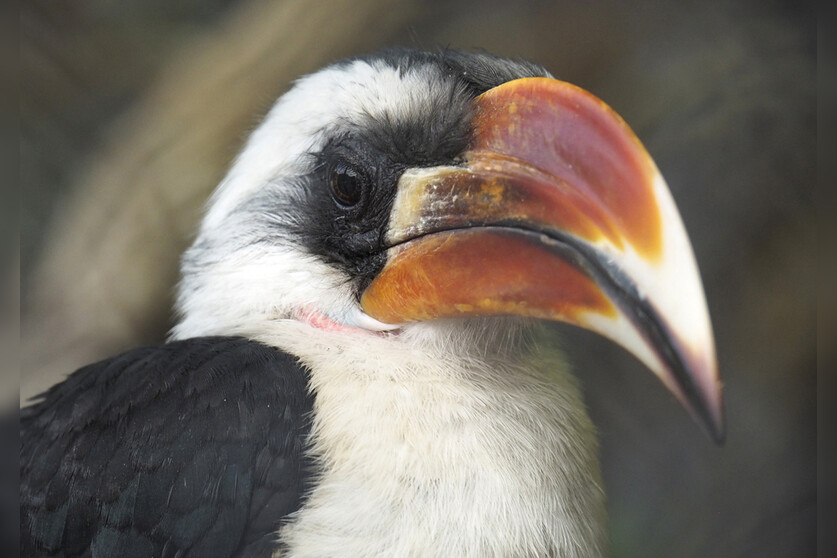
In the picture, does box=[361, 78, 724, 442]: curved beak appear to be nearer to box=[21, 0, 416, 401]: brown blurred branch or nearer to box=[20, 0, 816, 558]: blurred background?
box=[20, 0, 816, 558]: blurred background

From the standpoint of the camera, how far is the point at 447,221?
3.43 feet

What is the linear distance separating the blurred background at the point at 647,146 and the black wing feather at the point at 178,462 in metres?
0.94

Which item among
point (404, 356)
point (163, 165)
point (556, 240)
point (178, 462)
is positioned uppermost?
point (163, 165)

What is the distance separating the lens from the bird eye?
117 cm

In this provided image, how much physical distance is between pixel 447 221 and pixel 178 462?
0.48 metres

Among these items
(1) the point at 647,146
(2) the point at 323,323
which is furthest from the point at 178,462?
(1) the point at 647,146

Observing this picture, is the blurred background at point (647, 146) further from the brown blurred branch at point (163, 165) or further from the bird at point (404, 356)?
the bird at point (404, 356)

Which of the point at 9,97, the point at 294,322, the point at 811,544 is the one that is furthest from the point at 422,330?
the point at 811,544

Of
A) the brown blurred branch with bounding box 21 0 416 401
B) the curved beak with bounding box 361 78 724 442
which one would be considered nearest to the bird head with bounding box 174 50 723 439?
the curved beak with bounding box 361 78 724 442

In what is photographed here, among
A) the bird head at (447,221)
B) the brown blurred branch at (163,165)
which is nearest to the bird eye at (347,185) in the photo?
the bird head at (447,221)

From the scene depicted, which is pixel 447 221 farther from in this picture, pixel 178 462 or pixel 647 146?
pixel 647 146

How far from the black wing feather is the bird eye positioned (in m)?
0.27

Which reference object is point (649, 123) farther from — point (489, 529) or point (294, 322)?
point (489, 529)

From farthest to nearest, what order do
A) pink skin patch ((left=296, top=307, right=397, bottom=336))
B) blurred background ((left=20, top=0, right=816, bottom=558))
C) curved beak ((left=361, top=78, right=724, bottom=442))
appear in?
1. blurred background ((left=20, top=0, right=816, bottom=558))
2. pink skin patch ((left=296, top=307, right=397, bottom=336))
3. curved beak ((left=361, top=78, right=724, bottom=442))
